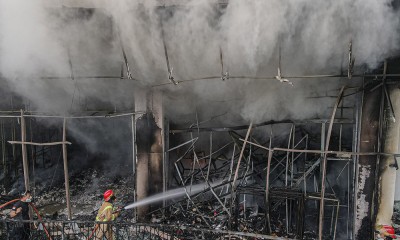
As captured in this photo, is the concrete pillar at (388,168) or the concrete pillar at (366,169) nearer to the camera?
the concrete pillar at (388,168)

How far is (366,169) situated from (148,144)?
19.5 ft

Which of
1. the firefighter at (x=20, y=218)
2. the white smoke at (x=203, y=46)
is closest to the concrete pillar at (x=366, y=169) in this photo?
the white smoke at (x=203, y=46)

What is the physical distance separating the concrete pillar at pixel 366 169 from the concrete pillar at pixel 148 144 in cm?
544

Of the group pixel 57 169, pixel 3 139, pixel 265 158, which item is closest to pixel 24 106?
pixel 3 139

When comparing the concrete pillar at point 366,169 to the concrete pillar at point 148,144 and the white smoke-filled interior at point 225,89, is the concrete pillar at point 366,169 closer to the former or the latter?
the white smoke-filled interior at point 225,89

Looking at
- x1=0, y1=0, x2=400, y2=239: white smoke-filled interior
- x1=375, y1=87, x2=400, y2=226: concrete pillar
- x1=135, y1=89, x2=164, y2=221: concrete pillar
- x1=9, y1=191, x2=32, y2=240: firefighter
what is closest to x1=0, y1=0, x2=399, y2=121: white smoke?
x1=0, y1=0, x2=400, y2=239: white smoke-filled interior

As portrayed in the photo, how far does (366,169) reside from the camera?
7.98 meters

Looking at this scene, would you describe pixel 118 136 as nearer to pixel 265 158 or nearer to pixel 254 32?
pixel 265 158

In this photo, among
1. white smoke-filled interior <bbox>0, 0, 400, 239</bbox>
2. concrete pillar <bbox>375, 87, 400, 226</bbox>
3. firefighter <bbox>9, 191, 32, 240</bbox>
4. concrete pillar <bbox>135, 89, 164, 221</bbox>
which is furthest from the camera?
concrete pillar <bbox>135, 89, 164, 221</bbox>

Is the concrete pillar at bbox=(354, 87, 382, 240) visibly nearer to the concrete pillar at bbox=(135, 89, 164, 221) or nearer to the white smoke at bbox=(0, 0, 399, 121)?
the white smoke at bbox=(0, 0, 399, 121)

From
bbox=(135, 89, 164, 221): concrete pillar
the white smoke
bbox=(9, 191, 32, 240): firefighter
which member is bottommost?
bbox=(9, 191, 32, 240): firefighter

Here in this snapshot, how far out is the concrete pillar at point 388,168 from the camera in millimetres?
7645

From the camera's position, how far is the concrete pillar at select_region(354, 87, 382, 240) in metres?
7.88

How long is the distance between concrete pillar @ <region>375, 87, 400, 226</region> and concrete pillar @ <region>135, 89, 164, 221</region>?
5930mm
